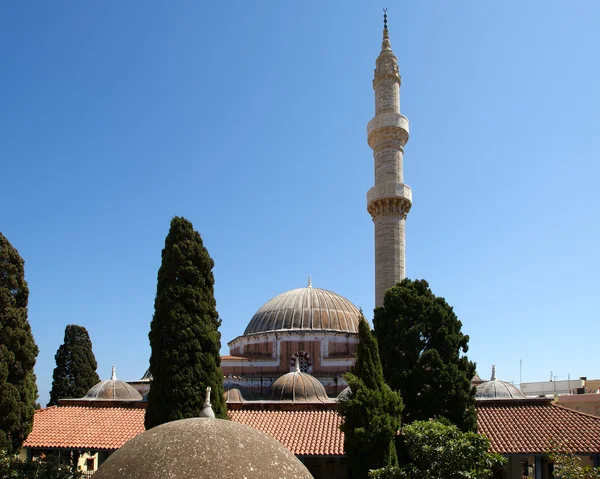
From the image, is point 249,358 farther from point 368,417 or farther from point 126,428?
point 368,417

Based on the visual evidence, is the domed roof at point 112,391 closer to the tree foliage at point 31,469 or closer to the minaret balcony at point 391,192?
the tree foliage at point 31,469

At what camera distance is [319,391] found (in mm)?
23781

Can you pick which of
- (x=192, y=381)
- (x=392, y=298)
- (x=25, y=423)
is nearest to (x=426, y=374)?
(x=392, y=298)

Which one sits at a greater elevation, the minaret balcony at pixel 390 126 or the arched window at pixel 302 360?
the minaret balcony at pixel 390 126

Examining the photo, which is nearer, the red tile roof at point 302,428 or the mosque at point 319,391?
the red tile roof at point 302,428

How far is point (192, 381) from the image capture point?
1401 cm

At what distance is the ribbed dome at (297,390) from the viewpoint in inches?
898

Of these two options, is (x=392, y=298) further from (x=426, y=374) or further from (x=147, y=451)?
(x=147, y=451)

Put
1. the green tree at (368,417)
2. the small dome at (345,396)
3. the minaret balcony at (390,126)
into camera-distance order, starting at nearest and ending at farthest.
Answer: the green tree at (368,417)
the small dome at (345,396)
the minaret balcony at (390,126)

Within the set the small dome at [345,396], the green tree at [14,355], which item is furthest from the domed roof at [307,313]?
the green tree at [14,355]

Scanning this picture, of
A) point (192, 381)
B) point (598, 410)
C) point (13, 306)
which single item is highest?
point (13, 306)

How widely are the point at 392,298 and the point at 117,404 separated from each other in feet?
32.9

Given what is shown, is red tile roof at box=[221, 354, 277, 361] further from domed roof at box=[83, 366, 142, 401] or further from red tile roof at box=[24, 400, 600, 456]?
red tile roof at box=[24, 400, 600, 456]

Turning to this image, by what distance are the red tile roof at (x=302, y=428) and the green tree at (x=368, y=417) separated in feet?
5.80
